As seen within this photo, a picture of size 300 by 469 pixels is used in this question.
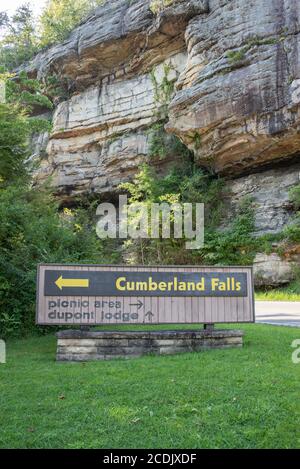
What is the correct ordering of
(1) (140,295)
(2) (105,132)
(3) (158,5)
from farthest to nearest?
(2) (105,132) → (3) (158,5) → (1) (140,295)

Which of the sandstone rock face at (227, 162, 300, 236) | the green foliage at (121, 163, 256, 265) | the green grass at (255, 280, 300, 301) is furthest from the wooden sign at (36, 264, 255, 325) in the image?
the sandstone rock face at (227, 162, 300, 236)

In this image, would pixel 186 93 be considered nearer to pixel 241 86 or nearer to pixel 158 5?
pixel 241 86

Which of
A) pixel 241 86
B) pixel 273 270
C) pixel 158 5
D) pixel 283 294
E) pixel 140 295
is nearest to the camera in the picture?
pixel 140 295

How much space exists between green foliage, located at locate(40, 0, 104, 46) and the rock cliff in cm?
218

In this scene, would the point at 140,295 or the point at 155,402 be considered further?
the point at 140,295

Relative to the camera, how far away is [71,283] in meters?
6.93

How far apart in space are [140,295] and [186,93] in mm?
18209

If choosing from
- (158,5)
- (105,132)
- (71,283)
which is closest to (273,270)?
(71,283)

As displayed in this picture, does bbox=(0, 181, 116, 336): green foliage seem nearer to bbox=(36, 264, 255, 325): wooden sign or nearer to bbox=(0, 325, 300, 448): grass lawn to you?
bbox=(36, 264, 255, 325): wooden sign

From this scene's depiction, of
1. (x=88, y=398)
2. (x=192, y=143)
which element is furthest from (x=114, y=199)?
(x=88, y=398)

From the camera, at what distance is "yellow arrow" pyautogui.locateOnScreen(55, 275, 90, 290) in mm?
6902

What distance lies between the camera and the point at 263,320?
10828 mm

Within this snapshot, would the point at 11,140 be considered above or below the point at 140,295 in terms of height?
above
